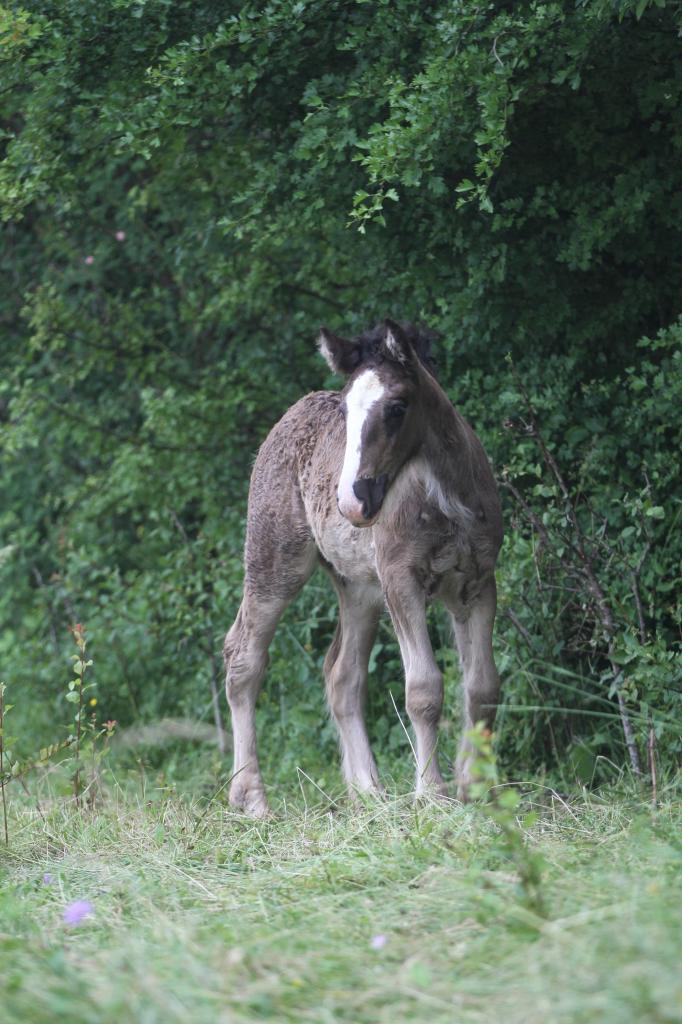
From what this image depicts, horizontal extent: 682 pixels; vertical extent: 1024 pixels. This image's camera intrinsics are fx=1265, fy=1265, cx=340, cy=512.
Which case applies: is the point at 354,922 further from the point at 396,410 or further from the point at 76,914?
the point at 396,410

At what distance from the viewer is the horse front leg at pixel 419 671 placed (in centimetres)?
554

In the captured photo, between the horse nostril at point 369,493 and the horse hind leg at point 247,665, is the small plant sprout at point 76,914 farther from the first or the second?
the horse hind leg at point 247,665

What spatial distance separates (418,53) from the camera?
6.54m

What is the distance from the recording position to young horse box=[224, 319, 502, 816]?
5.25m

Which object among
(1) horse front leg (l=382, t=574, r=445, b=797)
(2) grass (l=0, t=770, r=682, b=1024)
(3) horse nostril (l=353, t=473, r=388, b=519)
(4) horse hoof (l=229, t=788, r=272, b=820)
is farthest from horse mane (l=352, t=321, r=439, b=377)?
(4) horse hoof (l=229, t=788, r=272, b=820)

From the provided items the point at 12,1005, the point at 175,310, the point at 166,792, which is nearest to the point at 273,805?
the point at 166,792

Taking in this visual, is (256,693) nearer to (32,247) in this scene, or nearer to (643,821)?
(643,821)

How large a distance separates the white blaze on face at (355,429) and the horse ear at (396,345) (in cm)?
15

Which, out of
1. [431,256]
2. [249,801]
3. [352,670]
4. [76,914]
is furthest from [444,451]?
[76,914]

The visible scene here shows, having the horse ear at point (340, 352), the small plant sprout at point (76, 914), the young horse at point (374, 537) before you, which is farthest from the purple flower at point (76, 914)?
the horse ear at point (340, 352)

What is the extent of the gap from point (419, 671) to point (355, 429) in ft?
3.81

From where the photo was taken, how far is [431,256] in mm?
7035

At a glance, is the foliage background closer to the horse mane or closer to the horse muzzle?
the horse mane

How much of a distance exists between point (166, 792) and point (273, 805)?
593 millimetres
